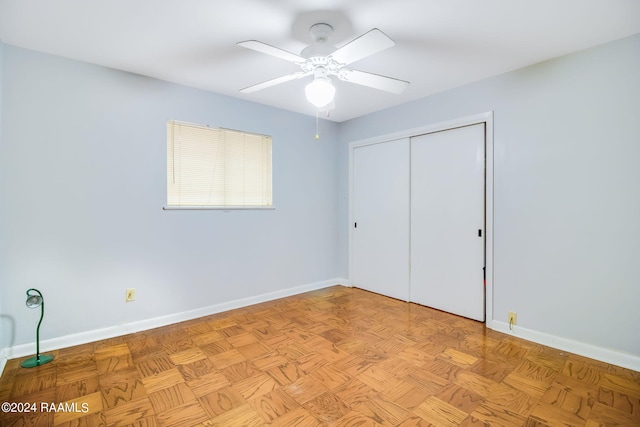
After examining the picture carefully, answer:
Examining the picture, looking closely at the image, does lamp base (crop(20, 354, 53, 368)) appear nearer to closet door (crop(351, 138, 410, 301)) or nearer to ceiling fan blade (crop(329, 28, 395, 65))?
ceiling fan blade (crop(329, 28, 395, 65))

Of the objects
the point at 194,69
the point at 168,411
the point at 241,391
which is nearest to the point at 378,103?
the point at 194,69

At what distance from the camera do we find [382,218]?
380cm

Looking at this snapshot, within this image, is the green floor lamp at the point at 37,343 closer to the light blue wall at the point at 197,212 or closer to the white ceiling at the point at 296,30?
the light blue wall at the point at 197,212

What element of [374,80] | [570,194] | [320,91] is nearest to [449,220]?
[570,194]

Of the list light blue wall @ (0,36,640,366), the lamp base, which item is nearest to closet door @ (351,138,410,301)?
light blue wall @ (0,36,640,366)

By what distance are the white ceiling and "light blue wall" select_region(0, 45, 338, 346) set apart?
0.90 feet

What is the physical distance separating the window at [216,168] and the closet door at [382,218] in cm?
126

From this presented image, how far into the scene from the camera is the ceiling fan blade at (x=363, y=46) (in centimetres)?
154

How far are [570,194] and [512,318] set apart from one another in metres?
1.15

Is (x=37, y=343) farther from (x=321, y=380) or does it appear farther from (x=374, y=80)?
(x=374, y=80)

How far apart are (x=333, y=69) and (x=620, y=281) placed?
2.52 meters

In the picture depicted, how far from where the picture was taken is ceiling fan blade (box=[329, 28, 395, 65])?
1.54 metres

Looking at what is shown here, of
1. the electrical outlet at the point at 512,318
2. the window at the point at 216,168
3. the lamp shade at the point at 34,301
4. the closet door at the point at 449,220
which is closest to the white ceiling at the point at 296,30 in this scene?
the window at the point at 216,168

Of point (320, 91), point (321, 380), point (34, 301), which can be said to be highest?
point (320, 91)
